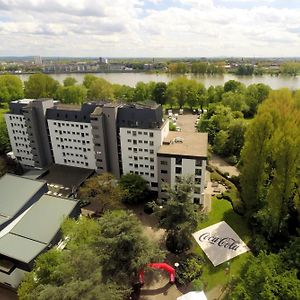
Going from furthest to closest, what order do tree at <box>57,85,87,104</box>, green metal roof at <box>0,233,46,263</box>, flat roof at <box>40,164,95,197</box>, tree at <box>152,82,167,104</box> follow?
tree at <box>152,82,167,104</box> → tree at <box>57,85,87,104</box> → flat roof at <box>40,164,95,197</box> → green metal roof at <box>0,233,46,263</box>


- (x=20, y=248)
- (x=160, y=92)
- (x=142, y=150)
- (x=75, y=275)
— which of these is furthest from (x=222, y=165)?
(x=160, y=92)

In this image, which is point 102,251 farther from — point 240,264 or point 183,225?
point 240,264

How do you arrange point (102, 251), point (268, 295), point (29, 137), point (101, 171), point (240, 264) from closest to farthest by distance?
point (268, 295) < point (102, 251) < point (240, 264) < point (101, 171) < point (29, 137)

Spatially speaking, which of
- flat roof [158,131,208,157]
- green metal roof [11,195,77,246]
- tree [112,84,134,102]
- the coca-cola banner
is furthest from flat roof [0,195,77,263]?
tree [112,84,134,102]

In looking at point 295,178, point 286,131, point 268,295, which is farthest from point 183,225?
point 286,131

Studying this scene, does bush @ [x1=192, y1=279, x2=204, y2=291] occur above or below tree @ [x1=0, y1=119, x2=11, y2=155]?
below

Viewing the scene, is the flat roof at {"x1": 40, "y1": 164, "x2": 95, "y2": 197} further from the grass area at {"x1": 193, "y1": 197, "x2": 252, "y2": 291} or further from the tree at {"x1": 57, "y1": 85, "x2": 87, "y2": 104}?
the tree at {"x1": 57, "y1": 85, "x2": 87, "y2": 104}

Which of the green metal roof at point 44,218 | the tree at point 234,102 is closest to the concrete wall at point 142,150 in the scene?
the green metal roof at point 44,218

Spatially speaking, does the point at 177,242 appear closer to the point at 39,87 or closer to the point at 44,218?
the point at 44,218
